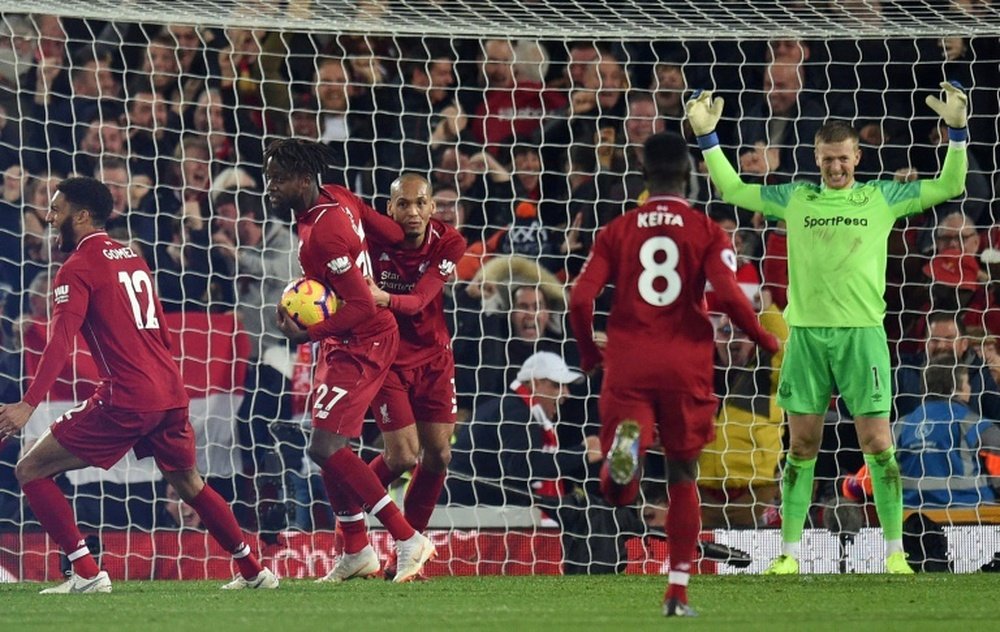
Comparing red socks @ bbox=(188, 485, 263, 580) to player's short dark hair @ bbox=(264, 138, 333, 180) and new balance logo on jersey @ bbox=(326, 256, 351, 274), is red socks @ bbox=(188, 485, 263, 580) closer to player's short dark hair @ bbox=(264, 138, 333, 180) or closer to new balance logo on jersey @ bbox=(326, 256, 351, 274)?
new balance logo on jersey @ bbox=(326, 256, 351, 274)

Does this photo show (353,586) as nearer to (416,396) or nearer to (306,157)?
(416,396)

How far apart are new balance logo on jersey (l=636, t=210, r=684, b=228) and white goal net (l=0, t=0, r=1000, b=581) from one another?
11.8 feet

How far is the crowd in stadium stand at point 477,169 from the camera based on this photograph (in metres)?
9.70

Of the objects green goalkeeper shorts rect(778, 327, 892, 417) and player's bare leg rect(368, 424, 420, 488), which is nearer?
green goalkeeper shorts rect(778, 327, 892, 417)

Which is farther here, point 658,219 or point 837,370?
point 837,370

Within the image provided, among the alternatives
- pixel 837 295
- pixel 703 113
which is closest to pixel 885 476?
pixel 837 295

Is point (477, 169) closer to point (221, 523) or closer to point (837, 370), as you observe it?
point (837, 370)

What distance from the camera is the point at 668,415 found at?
5.54 meters

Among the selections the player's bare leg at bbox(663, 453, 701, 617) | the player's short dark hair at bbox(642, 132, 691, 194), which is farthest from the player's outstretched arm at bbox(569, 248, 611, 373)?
the player's bare leg at bbox(663, 453, 701, 617)

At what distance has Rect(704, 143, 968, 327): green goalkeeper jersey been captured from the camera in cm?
746

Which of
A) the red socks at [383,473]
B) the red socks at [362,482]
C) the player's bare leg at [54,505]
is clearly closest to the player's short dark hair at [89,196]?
the player's bare leg at [54,505]

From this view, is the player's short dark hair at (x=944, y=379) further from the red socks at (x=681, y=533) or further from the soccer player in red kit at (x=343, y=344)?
the red socks at (x=681, y=533)

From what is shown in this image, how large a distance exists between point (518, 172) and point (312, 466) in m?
2.26

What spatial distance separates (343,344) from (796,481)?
85.3 inches
